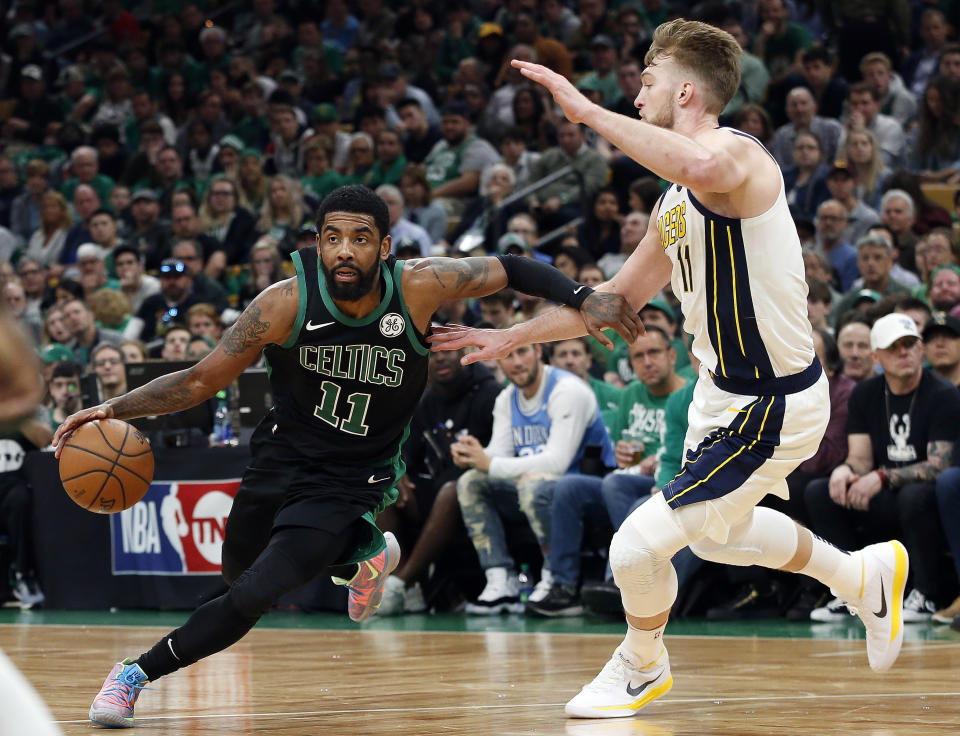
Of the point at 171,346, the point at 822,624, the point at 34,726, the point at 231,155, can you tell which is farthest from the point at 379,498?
the point at 231,155

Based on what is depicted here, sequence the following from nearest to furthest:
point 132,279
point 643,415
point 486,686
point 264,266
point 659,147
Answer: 1. point 659,147
2. point 486,686
3. point 643,415
4. point 264,266
5. point 132,279

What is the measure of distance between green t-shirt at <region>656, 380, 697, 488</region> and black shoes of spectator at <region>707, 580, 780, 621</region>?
3.36 ft

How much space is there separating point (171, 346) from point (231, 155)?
221 inches

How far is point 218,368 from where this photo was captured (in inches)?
207

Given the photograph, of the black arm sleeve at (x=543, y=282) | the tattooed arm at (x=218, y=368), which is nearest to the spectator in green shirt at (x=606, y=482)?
the black arm sleeve at (x=543, y=282)

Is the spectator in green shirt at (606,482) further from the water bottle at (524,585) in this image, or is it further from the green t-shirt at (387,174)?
the green t-shirt at (387,174)

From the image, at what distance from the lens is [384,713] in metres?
5.03

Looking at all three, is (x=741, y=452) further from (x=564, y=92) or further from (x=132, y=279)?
(x=132, y=279)

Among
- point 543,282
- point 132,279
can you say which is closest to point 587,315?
point 543,282

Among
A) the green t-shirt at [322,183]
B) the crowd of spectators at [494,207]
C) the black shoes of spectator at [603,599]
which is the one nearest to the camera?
the black shoes of spectator at [603,599]

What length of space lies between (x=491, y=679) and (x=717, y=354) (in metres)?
1.96

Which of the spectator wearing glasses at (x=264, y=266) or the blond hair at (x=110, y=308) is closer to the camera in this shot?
the spectator wearing glasses at (x=264, y=266)

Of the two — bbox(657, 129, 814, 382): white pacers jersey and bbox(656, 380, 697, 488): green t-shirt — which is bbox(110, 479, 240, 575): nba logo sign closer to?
bbox(656, 380, 697, 488): green t-shirt

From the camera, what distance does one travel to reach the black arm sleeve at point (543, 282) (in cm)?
536
